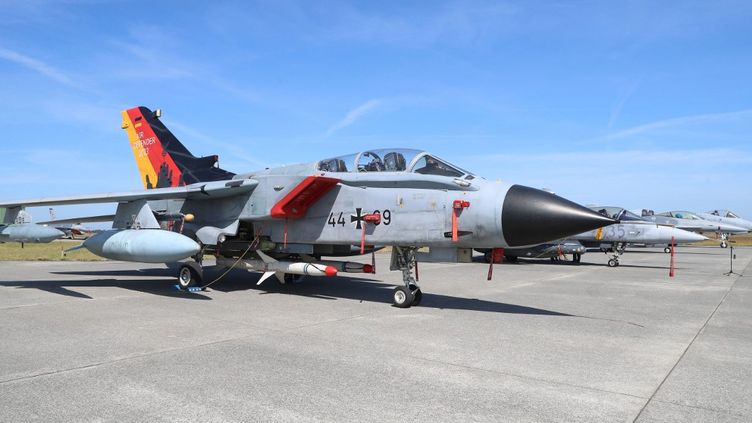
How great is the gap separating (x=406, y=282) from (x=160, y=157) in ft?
27.2

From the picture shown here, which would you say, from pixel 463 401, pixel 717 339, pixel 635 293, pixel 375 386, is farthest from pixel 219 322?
pixel 635 293

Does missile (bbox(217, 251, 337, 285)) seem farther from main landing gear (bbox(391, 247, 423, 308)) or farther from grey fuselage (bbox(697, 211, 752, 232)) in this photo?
grey fuselage (bbox(697, 211, 752, 232))

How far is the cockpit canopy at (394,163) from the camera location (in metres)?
8.16

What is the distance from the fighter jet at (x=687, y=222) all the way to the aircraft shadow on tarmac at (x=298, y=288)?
21259mm

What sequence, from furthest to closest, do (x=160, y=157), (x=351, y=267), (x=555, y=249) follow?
(x=555, y=249) → (x=160, y=157) → (x=351, y=267)

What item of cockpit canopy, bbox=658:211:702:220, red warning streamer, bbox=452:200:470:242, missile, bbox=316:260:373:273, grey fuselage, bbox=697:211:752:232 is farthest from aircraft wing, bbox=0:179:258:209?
grey fuselage, bbox=697:211:752:232

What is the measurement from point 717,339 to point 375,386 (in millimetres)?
4554

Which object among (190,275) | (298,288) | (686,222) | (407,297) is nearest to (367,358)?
(407,297)

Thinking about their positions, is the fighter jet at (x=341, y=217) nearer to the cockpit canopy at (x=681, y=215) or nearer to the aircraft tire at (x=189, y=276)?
the aircraft tire at (x=189, y=276)

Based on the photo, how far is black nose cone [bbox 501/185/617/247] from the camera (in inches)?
268

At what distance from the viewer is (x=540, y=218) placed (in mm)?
6906

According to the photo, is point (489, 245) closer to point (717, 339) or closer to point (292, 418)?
point (717, 339)

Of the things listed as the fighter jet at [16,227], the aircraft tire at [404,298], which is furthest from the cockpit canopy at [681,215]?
the fighter jet at [16,227]

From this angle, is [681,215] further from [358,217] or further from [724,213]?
[358,217]
